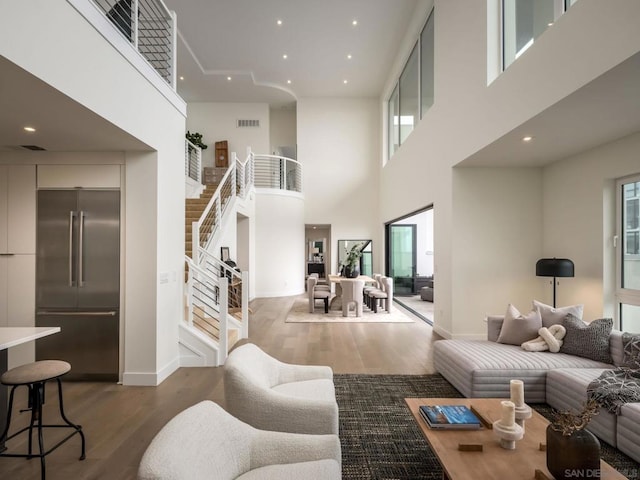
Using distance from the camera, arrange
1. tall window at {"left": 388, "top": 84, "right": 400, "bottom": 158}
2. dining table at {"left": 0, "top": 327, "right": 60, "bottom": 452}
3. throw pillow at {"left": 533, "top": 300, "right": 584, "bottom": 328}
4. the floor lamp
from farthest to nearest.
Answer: tall window at {"left": 388, "top": 84, "right": 400, "bottom": 158} → the floor lamp → throw pillow at {"left": 533, "top": 300, "right": 584, "bottom": 328} → dining table at {"left": 0, "top": 327, "right": 60, "bottom": 452}

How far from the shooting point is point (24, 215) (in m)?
4.14

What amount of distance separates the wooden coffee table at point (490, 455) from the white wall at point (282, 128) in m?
13.0

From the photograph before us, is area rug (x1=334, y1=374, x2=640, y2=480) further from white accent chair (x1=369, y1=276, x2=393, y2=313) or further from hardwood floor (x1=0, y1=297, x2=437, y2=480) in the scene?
white accent chair (x1=369, y1=276, x2=393, y2=313)

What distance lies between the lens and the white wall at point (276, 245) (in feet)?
37.0

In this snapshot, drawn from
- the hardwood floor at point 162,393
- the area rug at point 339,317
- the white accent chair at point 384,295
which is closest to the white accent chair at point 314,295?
the area rug at point 339,317

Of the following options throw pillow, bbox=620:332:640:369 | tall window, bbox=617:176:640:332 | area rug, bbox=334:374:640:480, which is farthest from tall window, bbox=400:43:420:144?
area rug, bbox=334:374:640:480

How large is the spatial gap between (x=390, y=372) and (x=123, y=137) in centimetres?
399

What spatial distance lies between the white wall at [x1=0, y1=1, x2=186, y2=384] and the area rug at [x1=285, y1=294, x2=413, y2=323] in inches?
140

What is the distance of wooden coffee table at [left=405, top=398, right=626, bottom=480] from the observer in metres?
1.76

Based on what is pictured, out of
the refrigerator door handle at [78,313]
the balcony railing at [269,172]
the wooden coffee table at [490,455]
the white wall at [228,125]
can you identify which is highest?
the white wall at [228,125]

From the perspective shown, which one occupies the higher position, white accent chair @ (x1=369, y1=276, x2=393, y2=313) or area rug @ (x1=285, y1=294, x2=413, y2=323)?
white accent chair @ (x1=369, y1=276, x2=393, y2=313)

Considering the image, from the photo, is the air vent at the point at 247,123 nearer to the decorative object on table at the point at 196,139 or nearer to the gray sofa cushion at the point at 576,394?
the decorative object on table at the point at 196,139

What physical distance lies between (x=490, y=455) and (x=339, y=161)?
11580 mm

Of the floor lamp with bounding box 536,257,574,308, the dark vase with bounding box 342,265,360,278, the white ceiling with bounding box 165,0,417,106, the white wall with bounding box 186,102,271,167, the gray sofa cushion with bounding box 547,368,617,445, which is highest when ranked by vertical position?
the white ceiling with bounding box 165,0,417,106
